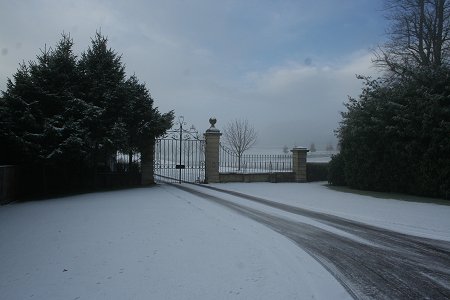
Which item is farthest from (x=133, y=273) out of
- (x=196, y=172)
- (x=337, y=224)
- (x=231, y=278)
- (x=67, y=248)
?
(x=196, y=172)

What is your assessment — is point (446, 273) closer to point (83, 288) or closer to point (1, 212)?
point (83, 288)

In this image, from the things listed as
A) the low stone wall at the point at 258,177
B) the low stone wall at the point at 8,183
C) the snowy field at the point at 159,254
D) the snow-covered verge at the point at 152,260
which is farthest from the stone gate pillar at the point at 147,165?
the snow-covered verge at the point at 152,260

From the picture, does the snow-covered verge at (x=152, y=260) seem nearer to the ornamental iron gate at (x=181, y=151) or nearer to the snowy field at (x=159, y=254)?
the snowy field at (x=159, y=254)

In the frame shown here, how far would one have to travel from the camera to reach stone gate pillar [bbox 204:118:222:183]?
21781mm

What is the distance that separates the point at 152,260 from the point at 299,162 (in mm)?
18868

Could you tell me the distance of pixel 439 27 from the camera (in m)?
23.0

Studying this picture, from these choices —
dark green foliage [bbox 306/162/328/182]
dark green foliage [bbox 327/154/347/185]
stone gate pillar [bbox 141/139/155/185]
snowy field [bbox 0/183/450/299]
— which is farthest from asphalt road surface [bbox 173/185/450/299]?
dark green foliage [bbox 306/162/328/182]

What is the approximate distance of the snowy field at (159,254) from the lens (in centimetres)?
483

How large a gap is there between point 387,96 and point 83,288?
16175 millimetres

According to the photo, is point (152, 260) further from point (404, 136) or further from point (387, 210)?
point (404, 136)

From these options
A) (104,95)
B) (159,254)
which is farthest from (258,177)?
(159,254)

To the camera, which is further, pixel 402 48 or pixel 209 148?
pixel 402 48

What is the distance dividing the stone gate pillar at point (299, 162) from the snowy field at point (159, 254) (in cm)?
1236

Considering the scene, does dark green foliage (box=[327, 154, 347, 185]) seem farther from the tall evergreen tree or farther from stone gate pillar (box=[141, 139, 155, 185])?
the tall evergreen tree
